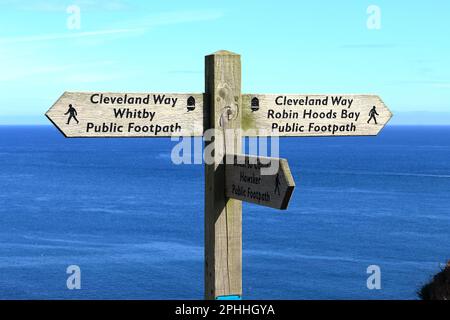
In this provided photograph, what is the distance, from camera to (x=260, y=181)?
12.6 ft

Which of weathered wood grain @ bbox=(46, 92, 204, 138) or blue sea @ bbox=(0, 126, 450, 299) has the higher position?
blue sea @ bbox=(0, 126, 450, 299)

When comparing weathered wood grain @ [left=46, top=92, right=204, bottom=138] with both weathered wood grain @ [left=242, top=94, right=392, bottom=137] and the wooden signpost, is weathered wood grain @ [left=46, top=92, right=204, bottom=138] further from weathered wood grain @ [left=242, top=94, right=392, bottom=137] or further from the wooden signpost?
weathered wood grain @ [left=242, top=94, right=392, bottom=137]

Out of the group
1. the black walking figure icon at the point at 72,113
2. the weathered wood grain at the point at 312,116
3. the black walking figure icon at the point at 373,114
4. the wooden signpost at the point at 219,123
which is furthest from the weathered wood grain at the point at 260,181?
the black walking figure icon at the point at 373,114

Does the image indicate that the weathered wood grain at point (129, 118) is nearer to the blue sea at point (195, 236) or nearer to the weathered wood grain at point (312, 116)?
the weathered wood grain at point (312, 116)

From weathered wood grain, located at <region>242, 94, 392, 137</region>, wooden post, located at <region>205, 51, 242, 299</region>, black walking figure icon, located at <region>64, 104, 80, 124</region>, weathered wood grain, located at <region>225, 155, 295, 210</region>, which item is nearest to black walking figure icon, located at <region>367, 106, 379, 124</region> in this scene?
weathered wood grain, located at <region>242, 94, 392, 137</region>

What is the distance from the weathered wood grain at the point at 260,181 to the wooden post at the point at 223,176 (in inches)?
3.4

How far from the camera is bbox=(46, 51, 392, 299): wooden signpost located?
13.5 feet

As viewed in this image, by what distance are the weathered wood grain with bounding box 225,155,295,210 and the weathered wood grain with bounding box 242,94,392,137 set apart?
0.34m

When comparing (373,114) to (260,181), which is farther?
(373,114)

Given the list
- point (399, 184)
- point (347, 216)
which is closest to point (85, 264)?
point (347, 216)

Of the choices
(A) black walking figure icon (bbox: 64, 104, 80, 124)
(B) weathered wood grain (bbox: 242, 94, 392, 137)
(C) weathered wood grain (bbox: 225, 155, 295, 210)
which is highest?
(B) weathered wood grain (bbox: 242, 94, 392, 137)

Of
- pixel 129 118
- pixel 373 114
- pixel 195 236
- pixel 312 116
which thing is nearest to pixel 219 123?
pixel 129 118

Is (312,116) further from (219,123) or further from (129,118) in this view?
(129,118)

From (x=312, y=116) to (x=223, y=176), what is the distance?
70 cm
